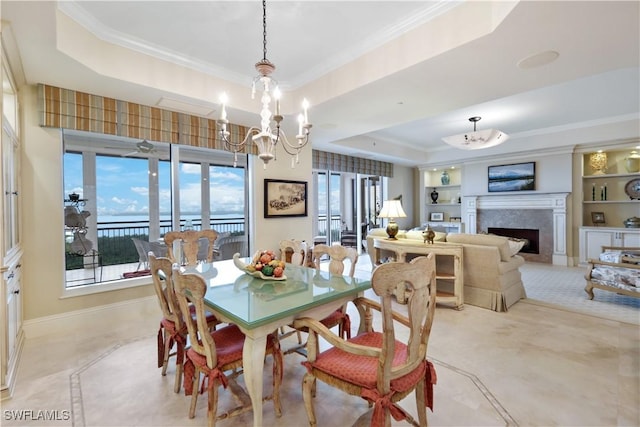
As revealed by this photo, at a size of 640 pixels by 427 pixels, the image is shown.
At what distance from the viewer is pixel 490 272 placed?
11.7 ft

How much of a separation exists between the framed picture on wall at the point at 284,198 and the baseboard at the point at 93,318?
6.64 feet

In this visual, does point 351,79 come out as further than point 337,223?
No

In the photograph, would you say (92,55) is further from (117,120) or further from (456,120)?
(456,120)

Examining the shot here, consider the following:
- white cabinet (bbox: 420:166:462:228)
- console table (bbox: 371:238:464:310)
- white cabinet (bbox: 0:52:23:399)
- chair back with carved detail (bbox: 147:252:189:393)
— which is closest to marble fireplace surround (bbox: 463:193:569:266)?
white cabinet (bbox: 420:166:462:228)

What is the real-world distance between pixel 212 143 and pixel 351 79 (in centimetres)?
207

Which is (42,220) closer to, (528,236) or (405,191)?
(405,191)

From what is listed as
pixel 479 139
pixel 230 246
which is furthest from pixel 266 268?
pixel 479 139

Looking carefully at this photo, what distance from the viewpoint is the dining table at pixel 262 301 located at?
1549 millimetres

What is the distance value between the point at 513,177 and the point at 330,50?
5.83 meters

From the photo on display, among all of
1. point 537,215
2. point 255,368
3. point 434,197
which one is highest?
point 434,197

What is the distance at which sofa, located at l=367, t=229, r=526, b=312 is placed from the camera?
3533 millimetres

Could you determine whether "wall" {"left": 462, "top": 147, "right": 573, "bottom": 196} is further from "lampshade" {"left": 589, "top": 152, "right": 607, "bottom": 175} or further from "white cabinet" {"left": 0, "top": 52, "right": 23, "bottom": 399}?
"white cabinet" {"left": 0, "top": 52, "right": 23, "bottom": 399}

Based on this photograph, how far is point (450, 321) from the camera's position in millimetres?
3281

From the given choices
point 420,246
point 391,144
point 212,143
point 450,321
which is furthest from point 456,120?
point 212,143
